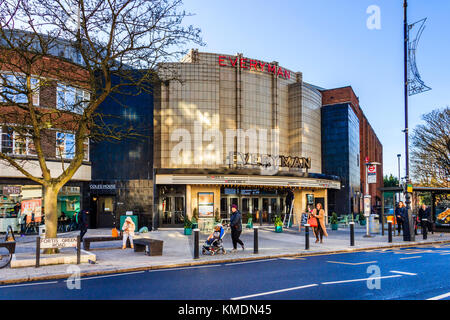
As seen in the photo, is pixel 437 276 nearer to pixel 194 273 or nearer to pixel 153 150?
pixel 194 273

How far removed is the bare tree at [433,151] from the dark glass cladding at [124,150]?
29.4 metres

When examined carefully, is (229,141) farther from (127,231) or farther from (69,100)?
(127,231)

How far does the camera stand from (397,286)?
8172 mm

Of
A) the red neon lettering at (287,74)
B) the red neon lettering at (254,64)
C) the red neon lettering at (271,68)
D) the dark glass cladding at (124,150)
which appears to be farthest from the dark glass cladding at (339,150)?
the dark glass cladding at (124,150)

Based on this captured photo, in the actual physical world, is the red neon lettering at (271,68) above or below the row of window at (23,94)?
above

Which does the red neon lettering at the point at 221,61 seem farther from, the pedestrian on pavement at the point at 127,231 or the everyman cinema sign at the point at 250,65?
the pedestrian on pavement at the point at 127,231

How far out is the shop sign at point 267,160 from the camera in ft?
103

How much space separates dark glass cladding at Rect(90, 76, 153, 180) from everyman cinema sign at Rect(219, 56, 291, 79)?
317 inches

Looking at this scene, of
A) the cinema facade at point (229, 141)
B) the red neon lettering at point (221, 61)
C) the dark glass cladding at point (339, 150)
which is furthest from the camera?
the dark glass cladding at point (339, 150)

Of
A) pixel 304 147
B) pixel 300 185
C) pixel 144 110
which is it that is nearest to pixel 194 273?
pixel 144 110

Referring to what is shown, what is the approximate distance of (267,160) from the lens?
32.5m

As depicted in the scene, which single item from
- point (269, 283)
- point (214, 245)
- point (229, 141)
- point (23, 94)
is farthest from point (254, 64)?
point (269, 283)

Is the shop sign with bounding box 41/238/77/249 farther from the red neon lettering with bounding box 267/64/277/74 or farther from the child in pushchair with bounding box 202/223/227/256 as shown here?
the red neon lettering with bounding box 267/64/277/74

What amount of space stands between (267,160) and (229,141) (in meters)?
3.55
